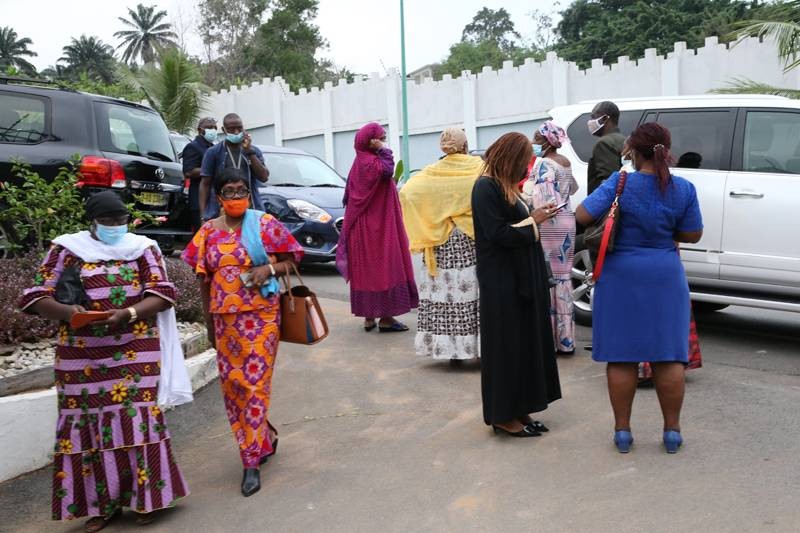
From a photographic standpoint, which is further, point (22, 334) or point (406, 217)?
point (406, 217)

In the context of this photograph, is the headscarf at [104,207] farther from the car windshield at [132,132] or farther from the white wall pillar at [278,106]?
the white wall pillar at [278,106]

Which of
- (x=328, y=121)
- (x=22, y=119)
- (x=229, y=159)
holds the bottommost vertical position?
(x=229, y=159)

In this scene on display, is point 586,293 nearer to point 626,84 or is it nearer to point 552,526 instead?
point 552,526

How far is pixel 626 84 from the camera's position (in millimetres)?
25219

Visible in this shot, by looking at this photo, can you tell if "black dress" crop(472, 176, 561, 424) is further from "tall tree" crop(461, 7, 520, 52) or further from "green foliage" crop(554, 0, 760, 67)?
"tall tree" crop(461, 7, 520, 52)

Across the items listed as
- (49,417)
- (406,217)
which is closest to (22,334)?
(49,417)

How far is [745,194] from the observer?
7219 mm

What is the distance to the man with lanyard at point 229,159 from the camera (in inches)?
323

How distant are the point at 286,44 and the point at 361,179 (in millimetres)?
49357

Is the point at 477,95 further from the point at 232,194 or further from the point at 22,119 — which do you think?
the point at 232,194

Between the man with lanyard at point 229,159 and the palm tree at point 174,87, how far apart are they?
25100mm

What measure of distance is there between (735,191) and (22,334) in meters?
5.32

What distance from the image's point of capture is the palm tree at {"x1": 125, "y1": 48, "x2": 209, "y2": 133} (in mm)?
32375

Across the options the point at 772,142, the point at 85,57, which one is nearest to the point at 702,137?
the point at 772,142
